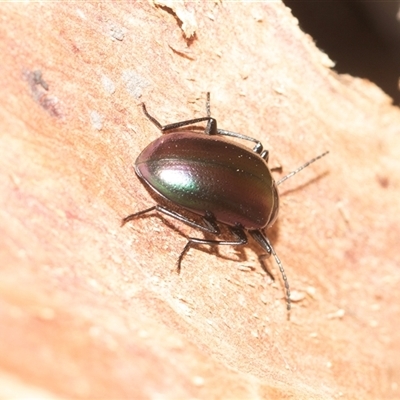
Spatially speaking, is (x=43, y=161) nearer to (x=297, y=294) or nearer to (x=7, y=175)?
(x=7, y=175)

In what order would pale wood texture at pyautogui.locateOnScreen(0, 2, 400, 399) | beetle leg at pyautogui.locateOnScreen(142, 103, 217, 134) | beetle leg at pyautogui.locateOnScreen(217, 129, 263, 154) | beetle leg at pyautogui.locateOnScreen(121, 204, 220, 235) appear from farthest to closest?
1. beetle leg at pyautogui.locateOnScreen(217, 129, 263, 154)
2. beetle leg at pyautogui.locateOnScreen(142, 103, 217, 134)
3. beetle leg at pyautogui.locateOnScreen(121, 204, 220, 235)
4. pale wood texture at pyautogui.locateOnScreen(0, 2, 400, 399)

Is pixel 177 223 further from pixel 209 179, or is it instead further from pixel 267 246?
pixel 267 246

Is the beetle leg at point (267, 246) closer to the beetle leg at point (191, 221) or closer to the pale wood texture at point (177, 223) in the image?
the pale wood texture at point (177, 223)

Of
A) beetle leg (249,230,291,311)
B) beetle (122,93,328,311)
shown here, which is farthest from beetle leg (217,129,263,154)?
beetle leg (249,230,291,311)

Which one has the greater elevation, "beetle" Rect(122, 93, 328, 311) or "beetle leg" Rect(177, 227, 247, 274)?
"beetle" Rect(122, 93, 328, 311)

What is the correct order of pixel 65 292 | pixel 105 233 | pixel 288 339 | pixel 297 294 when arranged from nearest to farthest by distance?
1. pixel 65 292
2. pixel 105 233
3. pixel 288 339
4. pixel 297 294

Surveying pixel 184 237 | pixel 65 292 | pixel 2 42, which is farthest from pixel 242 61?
pixel 65 292

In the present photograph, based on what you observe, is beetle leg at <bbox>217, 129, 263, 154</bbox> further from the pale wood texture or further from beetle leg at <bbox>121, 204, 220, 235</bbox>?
beetle leg at <bbox>121, 204, 220, 235</bbox>
